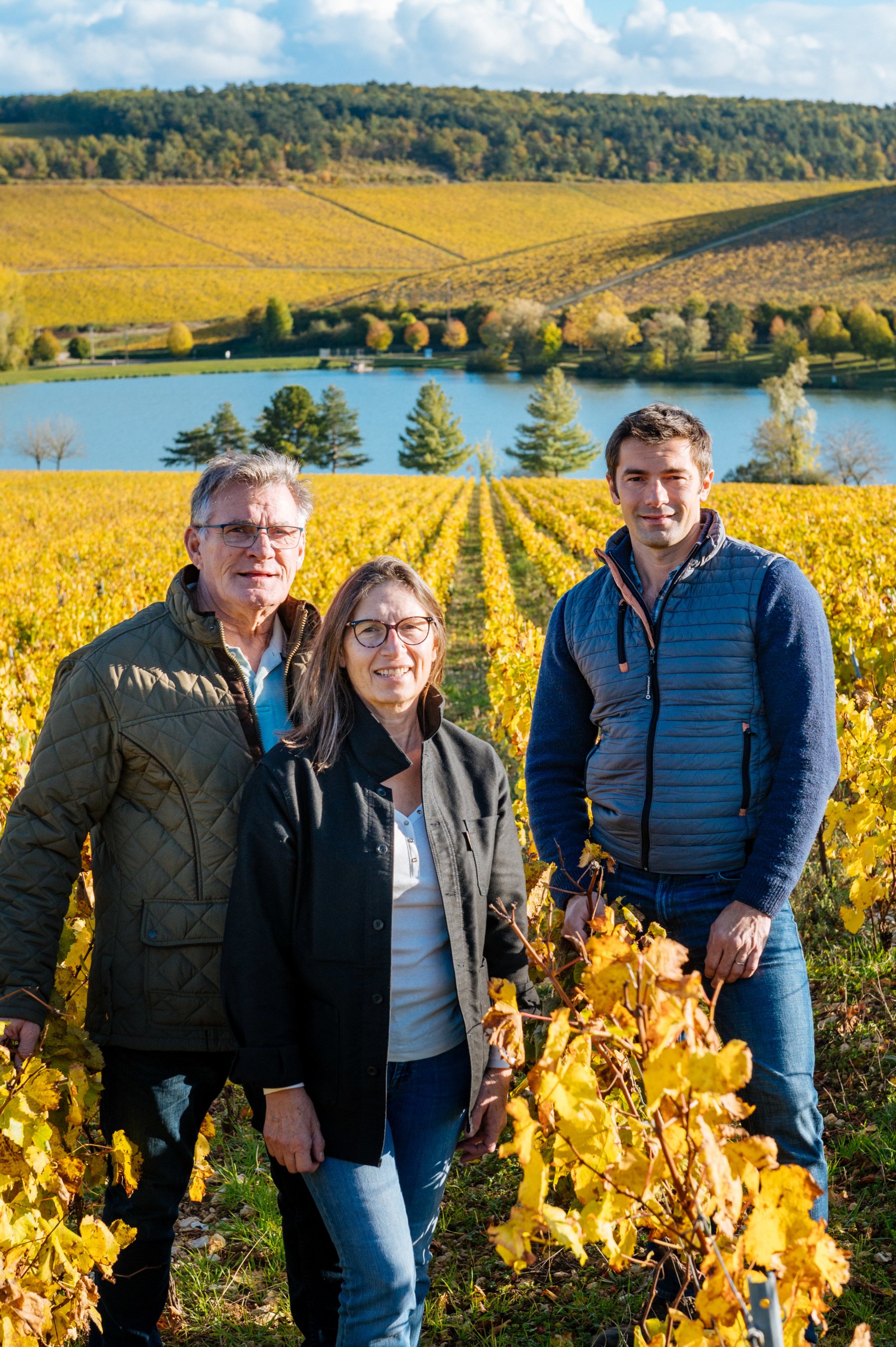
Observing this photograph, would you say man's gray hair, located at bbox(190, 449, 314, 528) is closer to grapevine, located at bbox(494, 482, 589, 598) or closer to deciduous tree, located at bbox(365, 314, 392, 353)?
grapevine, located at bbox(494, 482, 589, 598)

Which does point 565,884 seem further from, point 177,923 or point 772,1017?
point 177,923

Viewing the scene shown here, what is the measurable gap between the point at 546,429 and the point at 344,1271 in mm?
58988

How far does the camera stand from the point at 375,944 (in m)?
1.84

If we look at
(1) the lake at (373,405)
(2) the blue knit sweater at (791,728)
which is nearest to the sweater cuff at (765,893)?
(2) the blue knit sweater at (791,728)

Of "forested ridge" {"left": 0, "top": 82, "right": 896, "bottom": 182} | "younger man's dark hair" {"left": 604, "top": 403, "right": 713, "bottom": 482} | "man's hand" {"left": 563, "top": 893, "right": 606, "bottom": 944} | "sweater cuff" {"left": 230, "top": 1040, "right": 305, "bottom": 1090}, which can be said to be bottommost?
"sweater cuff" {"left": 230, "top": 1040, "right": 305, "bottom": 1090}

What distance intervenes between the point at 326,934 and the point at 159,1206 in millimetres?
787

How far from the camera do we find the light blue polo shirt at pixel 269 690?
218cm

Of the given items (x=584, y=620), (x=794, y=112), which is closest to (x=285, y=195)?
(x=794, y=112)

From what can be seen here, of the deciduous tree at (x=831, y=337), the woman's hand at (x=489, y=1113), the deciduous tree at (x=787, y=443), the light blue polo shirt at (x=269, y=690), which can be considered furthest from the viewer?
the deciduous tree at (x=831, y=337)

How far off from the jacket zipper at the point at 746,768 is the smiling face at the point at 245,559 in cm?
103

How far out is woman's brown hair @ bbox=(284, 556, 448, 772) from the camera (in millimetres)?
1962

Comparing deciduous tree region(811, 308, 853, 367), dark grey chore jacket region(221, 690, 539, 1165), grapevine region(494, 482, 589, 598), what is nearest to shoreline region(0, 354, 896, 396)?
deciduous tree region(811, 308, 853, 367)

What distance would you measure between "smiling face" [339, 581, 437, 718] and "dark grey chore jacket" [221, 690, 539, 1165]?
0.10 m

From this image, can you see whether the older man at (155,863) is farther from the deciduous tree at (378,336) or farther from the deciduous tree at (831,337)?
the deciduous tree at (378,336)
